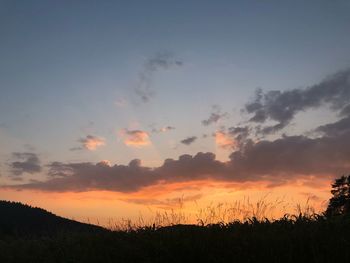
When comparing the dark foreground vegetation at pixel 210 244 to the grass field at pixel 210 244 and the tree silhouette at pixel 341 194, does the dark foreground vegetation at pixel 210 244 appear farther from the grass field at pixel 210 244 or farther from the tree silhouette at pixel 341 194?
the tree silhouette at pixel 341 194

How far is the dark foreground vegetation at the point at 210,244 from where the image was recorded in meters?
8.92

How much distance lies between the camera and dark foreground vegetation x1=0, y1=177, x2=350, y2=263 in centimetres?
892

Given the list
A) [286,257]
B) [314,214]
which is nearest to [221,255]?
[286,257]

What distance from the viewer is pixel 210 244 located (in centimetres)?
987

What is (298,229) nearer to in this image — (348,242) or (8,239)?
(348,242)

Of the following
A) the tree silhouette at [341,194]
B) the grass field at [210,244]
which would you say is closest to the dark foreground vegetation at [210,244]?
the grass field at [210,244]

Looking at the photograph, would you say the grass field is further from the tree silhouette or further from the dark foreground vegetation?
the tree silhouette

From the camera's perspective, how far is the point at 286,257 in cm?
865

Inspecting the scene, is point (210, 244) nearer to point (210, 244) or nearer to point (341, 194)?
point (210, 244)

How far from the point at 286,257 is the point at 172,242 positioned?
2.77m

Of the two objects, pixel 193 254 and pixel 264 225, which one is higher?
pixel 264 225

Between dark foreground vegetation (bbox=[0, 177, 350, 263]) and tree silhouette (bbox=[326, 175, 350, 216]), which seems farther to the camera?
tree silhouette (bbox=[326, 175, 350, 216])

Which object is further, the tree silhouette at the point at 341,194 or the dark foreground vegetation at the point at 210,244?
the tree silhouette at the point at 341,194

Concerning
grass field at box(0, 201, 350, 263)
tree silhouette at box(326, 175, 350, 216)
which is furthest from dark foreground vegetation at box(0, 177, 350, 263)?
Result: tree silhouette at box(326, 175, 350, 216)
